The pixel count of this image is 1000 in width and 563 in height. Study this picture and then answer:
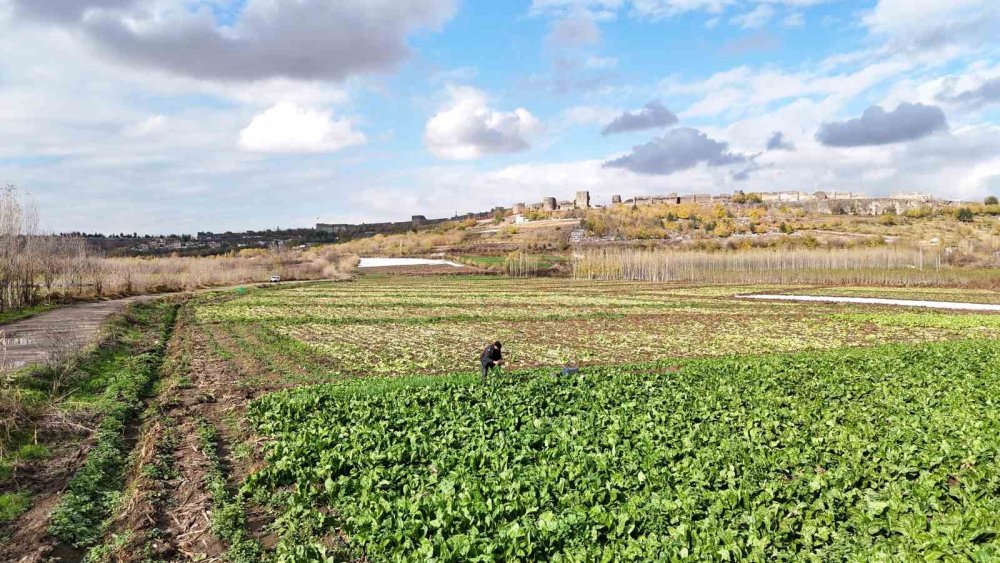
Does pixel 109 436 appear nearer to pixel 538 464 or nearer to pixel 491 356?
pixel 491 356

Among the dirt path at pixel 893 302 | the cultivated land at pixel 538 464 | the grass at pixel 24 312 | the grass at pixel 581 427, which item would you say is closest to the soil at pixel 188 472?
the cultivated land at pixel 538 464

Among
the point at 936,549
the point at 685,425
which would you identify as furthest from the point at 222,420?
the point at 936,549

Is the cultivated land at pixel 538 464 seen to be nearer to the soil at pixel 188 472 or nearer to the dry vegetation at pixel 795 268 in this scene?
the soil at pixel 188 472

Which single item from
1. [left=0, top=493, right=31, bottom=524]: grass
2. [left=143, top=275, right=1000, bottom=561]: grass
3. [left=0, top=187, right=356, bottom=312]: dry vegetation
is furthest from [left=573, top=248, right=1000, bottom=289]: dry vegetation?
[left=0, top=493, right=31, bottom=524]: grass

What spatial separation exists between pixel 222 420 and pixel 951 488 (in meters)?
15.6

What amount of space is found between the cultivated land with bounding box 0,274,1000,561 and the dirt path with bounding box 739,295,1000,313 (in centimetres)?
2935

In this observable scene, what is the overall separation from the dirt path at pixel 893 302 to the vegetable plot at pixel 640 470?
37041mm

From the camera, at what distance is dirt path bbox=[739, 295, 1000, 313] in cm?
4678

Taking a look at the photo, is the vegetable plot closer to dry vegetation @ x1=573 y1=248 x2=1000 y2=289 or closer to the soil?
the soil

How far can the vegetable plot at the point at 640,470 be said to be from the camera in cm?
731

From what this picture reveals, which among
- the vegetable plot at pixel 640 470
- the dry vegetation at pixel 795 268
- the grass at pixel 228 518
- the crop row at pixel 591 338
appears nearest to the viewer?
the vegetable plot at pixel 640 470

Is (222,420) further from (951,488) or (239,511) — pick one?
(951,488)

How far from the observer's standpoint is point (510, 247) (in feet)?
536

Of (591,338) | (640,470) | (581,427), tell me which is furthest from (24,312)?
(640,470)
